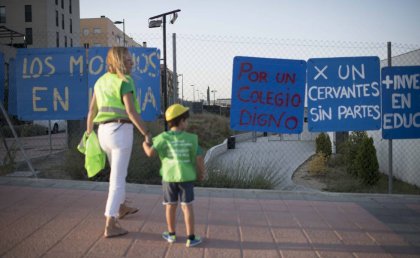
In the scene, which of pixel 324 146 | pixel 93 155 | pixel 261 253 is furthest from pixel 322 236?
pixel 324 146

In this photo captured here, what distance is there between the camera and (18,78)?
23.5ft

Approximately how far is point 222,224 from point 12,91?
514cm

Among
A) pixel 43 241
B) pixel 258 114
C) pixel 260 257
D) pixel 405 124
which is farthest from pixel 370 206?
pixel 43 241

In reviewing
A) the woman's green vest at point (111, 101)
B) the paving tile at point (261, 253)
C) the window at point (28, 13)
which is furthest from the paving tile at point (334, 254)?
the window at point (28, 13)

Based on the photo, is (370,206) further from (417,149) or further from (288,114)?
(417,149)

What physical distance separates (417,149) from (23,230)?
10.1 meters

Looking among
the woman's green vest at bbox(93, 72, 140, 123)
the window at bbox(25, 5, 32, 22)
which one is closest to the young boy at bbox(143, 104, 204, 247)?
the woman's green vest at bbox(93, 72, 140, 123)

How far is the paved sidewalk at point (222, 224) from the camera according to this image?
367 centimetres

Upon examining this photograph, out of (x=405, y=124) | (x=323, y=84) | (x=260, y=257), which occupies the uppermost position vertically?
(x=323, y=84)

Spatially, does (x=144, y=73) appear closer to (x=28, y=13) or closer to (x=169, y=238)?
(x=169, y=238)

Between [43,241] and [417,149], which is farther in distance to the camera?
[417,149]

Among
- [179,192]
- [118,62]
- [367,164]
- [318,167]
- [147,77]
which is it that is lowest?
[318,167]

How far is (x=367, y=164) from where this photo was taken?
10.9 metres

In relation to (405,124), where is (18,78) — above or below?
above
